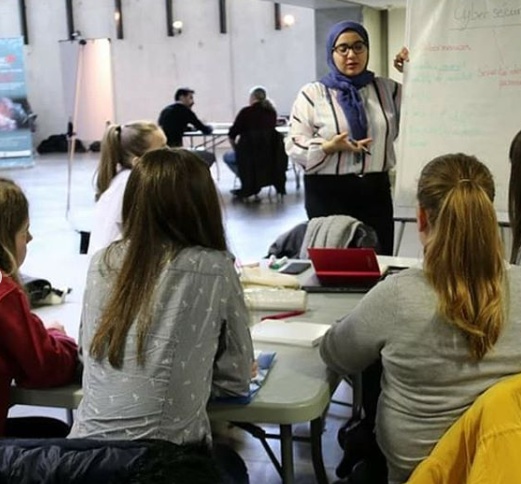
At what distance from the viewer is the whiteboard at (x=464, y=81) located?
147 inches

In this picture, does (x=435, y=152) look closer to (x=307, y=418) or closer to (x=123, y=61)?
(x=307, y=418)

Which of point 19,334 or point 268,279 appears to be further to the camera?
point 268,279

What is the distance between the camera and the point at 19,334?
5.41 ft

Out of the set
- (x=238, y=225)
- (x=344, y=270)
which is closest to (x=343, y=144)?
(x=344, y=270)

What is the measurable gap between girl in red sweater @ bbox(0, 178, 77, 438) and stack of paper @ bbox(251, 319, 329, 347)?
470mm

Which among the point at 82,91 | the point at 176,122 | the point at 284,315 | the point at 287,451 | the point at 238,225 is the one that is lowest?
the point at 238,225

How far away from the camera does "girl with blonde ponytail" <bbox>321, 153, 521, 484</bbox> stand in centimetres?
151

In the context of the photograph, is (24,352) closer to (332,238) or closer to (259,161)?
(332,238)

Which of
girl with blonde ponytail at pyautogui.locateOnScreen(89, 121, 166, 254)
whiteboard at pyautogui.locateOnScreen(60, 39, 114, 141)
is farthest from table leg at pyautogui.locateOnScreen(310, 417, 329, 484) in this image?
whiteboard at pyautogui.locateOnScreen(60, 39, 114, 141)

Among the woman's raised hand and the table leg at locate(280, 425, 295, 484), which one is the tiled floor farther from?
the table leg at locate(280, 425, 295, 484)

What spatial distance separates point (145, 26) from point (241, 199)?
6951mm

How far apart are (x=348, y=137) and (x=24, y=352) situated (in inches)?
82.3

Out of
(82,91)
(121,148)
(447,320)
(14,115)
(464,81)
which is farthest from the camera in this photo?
(14,115)

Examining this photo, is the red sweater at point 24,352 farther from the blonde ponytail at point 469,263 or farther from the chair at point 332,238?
the chair at point 332,238
